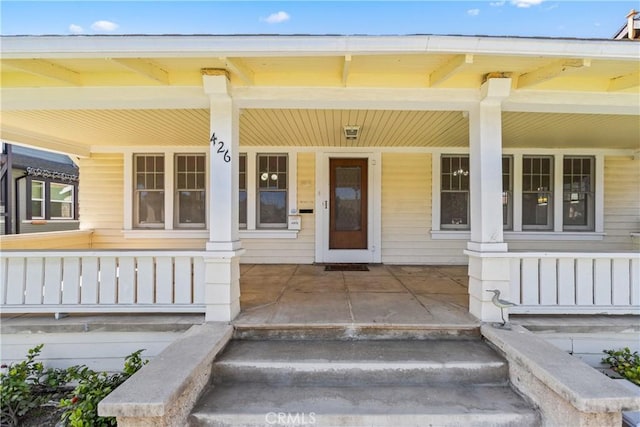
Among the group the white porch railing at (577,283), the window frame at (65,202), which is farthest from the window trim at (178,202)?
the window frame at (65,202)

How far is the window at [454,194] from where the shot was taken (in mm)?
5703

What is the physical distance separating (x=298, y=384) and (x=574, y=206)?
19.5ft

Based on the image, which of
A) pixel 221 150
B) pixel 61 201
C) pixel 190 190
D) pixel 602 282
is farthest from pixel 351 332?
pixel 61 201

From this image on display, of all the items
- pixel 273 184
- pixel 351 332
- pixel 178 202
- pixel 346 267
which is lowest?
pixel 351 332

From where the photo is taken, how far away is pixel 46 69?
273cm

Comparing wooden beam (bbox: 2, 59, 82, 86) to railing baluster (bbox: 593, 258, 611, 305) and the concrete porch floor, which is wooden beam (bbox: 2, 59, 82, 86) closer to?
the concrete porch floor

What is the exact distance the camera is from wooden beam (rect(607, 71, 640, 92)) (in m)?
2.87

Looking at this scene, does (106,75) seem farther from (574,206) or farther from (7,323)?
(574,206)

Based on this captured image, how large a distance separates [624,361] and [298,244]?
427 centimetres

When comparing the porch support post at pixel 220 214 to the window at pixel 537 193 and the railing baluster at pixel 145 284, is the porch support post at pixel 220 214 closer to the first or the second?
the railing baluster at pixel 145 284

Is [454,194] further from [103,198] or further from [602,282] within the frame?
[103,198]

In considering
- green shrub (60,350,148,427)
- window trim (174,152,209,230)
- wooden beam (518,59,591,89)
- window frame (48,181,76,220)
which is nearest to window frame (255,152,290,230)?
window trim (174,152,209,230)

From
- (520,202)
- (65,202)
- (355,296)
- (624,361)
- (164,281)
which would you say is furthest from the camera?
(65,202)

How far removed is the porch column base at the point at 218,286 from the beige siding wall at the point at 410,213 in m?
3.39
